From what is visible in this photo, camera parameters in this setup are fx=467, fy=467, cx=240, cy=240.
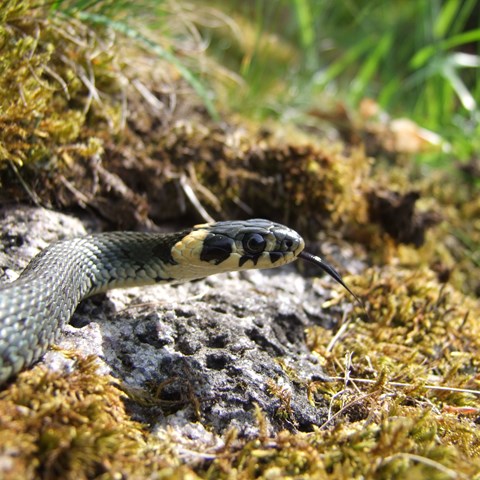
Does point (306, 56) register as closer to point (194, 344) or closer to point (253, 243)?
point (253, 243)

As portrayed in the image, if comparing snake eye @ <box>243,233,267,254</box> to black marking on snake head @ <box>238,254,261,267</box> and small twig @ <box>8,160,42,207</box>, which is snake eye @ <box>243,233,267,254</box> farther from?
small twig @ <box>8,160,42,207</box>

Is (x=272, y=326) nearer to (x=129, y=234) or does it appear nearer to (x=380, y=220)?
(x=129, y=234)

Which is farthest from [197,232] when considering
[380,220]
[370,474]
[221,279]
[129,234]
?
[380,220]

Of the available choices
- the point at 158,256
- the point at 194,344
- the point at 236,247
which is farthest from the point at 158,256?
the point at 194,344

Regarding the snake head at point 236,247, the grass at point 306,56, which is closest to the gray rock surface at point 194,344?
the snake head at point 236,247

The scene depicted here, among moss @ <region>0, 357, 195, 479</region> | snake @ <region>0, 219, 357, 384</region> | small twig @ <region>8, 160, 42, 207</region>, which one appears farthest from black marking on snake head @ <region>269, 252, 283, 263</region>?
small twig @ <region>8, 160, 42, 207</region>

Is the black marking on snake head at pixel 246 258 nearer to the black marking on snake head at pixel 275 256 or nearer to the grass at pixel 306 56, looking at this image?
the black marking on snake head at pixel 275 256
